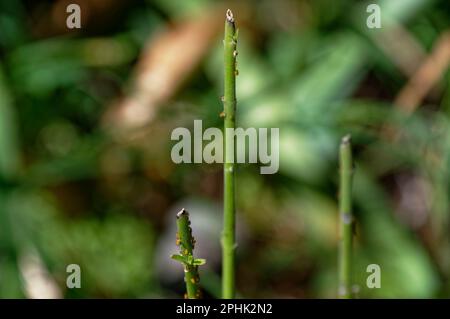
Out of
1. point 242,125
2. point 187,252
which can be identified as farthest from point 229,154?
point 242,125

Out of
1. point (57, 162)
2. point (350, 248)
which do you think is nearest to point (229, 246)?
point (350, 248)

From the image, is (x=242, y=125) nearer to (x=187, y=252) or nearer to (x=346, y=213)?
(x=346, y=213)

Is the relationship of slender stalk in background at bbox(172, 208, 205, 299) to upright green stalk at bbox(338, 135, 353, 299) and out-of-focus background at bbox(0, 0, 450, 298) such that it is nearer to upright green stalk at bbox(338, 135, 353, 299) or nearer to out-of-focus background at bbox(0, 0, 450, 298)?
upright green stalk at bbox(338, 135, 353, 299)

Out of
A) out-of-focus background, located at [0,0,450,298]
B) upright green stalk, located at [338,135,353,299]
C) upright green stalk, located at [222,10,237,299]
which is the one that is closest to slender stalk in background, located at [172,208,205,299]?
upright green stalk, located at [222,10,237,299]

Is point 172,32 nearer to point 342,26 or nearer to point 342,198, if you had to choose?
point 342,26

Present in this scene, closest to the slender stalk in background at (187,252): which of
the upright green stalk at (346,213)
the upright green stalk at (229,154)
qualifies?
the upright green stalk at (229,154)
